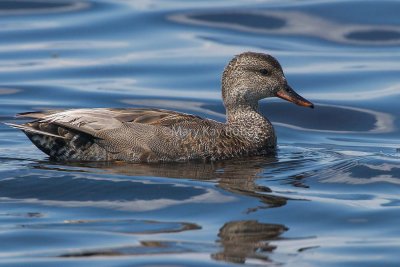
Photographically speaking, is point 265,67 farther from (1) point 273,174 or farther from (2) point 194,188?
(2) point 194,188

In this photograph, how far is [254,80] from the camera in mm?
13484

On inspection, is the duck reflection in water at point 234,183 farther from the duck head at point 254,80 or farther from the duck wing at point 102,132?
the duck head at point 254,80

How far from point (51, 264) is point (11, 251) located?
51cm

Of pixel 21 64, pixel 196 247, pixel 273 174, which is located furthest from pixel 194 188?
pixel 21 64

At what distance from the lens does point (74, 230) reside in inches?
400

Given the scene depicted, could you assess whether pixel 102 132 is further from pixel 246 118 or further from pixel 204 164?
pixel 246 118

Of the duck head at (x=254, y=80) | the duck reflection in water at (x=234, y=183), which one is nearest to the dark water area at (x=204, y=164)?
the duck reflection in water at (x=234, y=183)

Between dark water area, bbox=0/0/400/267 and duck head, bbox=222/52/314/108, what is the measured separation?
2.32ft

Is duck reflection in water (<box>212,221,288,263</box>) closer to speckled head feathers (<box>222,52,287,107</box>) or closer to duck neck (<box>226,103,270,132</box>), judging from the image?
duck neck (<box>226,103,270,132</box>)

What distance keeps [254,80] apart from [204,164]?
4.02ft

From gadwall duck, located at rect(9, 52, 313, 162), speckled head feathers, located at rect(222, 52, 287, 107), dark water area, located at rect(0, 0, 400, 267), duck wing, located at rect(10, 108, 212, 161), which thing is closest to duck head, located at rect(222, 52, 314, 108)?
speckled head feathers, located at rect(222, 52, 287, 107)

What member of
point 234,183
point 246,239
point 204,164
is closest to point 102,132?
point 204,164

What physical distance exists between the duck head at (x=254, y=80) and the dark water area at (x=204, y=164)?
2.32 ft

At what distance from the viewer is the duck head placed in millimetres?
13469
